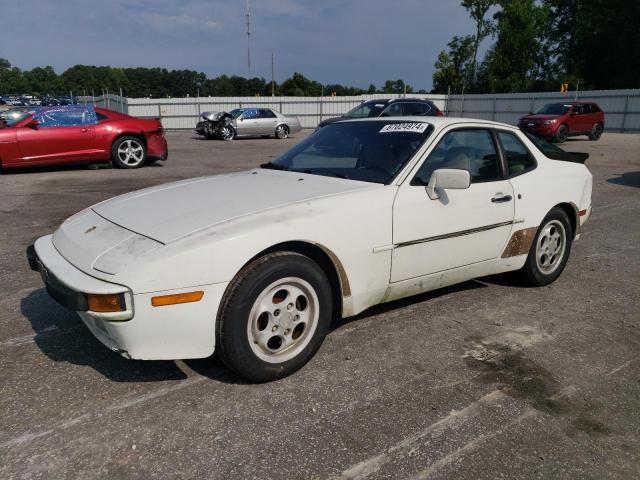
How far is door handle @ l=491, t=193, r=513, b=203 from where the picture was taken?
12.3 feet

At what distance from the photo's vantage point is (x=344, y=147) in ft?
12.3

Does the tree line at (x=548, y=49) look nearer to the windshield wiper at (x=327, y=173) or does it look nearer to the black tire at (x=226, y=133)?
the black tire at (x=226, y=133)

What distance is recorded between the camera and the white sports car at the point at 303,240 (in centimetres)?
246

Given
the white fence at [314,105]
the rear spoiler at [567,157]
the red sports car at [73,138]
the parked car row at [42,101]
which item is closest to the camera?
the rear spoiler at [567,157]

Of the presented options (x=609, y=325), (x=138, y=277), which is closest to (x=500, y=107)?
(x=609, y=325)

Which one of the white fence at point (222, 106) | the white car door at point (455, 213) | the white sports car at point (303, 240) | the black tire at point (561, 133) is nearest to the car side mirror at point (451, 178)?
the white sports car at point (303, 240)

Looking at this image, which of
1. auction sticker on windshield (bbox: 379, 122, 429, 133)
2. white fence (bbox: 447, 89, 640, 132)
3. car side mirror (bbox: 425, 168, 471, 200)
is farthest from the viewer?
white fence (bbox: 447, 89, 640, 132)

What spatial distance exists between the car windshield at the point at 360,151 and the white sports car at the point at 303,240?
0.01 m

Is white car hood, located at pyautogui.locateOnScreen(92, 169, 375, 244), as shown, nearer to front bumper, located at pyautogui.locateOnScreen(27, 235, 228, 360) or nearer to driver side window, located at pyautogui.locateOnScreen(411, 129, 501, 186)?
front bumper, located at pyautogui.locateOnScreen(27, 235, 228, 360)

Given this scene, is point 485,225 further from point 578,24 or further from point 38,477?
point 578,24

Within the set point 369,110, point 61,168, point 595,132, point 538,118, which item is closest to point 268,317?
point 61,168

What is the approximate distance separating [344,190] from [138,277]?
1.31m

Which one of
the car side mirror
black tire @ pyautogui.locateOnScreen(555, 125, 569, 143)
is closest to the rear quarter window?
the car side mirror

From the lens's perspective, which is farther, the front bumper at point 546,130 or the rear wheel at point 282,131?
the rear wheel at point 282,131
